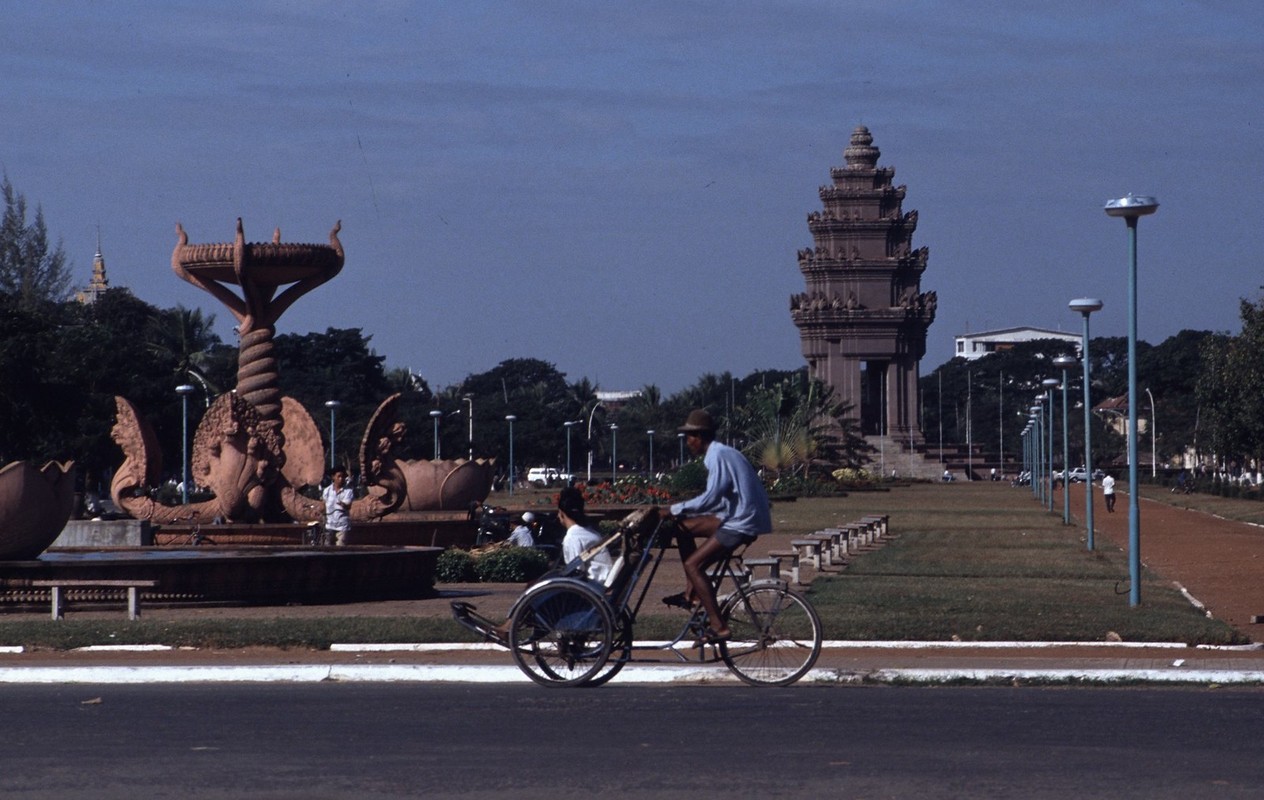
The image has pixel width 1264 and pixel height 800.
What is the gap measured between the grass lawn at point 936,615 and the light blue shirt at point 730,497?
371 cm

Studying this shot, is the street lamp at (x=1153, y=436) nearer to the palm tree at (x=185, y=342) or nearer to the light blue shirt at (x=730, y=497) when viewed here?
the palm tree at (x=185, y=342)

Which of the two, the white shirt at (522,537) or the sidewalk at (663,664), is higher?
the white shirt at (522,537)

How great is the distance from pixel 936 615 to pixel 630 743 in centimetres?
829

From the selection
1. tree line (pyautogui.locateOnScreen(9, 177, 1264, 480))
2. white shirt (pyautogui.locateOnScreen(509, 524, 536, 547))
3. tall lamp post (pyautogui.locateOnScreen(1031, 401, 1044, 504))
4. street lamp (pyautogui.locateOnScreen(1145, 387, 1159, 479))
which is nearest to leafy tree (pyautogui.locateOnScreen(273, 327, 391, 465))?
tree line (pyautogui.locateOnScreen(9, 177, 1264, 480))

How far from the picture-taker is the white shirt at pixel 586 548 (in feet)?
38.0

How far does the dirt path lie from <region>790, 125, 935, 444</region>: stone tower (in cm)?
5263

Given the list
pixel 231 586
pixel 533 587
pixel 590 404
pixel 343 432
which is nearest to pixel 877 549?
pixel 231 586

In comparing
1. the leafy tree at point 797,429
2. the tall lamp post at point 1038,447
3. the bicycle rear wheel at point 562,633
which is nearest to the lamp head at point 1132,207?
the bicycle rear wheel at point 562,633

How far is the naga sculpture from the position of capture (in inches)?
1169

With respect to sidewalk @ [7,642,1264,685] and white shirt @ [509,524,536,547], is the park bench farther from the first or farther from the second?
white shirt @ [509,524,536,547]

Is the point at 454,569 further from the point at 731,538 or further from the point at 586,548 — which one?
the point at 731,538

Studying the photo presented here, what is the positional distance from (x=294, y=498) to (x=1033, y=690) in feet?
66.7

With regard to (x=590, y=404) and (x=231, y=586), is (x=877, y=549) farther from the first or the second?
(x=590, y=404)

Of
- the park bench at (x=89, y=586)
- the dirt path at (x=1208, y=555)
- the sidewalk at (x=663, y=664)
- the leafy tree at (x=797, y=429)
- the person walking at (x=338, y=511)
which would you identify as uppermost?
the leafy tree at (x=797, y=429)
